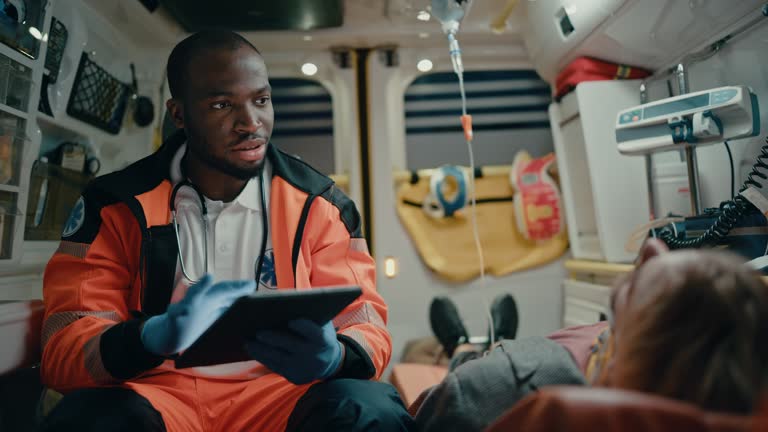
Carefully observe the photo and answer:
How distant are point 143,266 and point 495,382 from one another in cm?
92

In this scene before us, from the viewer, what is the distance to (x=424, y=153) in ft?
9.50

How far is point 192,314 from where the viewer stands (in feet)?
2.99

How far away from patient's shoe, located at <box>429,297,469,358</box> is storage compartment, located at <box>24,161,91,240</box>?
5.51 feet

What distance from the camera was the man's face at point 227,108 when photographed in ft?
4.38

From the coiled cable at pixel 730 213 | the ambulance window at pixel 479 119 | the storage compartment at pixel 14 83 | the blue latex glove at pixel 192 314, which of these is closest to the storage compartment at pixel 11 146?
the storage compartment at pixel 14 83

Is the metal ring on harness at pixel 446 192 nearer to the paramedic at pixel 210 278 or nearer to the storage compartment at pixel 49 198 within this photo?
the paramedic at pixel 210 278

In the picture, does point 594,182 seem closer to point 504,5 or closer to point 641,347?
point 504,5

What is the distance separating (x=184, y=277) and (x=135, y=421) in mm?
409

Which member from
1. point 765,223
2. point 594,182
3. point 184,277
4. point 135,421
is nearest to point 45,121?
point 184,277

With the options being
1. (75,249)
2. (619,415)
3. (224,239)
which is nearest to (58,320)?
(75,249)

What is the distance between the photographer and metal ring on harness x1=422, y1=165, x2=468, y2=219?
2693 mm

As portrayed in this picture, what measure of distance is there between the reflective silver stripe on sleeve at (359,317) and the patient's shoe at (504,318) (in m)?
1.28

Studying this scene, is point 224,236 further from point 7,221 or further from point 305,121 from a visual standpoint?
point 305,121

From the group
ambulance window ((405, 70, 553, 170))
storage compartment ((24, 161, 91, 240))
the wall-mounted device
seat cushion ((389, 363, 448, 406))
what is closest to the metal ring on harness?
ambulance window ((405, 70, 553, 170))
